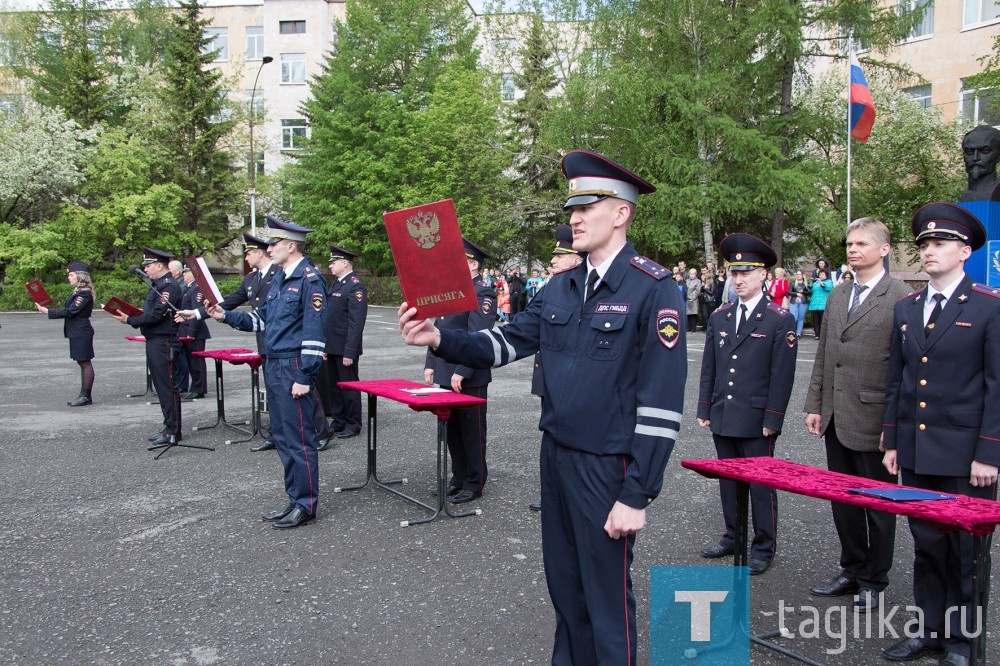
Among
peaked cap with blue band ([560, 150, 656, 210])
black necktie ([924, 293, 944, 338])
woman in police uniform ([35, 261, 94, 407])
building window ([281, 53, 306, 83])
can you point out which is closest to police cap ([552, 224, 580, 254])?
black necktie ([924, 293, 944, 338])

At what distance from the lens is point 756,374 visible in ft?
16.3

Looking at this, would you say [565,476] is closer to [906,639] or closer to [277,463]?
[906,639]

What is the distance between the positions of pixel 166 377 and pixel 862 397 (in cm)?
749

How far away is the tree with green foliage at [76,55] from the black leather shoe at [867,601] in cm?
4220

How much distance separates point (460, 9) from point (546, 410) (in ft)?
141

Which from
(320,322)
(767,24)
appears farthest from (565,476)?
(767,24)

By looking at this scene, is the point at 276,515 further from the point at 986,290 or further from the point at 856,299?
the point at 986,290


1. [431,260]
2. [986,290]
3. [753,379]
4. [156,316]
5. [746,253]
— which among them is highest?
[746,253]

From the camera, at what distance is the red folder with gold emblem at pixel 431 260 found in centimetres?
303

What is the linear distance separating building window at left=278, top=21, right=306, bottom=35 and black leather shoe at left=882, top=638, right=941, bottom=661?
49.8 metres

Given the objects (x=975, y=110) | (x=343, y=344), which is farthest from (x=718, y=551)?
(x=975, y=110)

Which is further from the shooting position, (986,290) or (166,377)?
(166,377)

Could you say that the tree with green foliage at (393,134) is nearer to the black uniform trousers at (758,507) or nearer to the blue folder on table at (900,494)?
the black uniform trousers at (758,507)

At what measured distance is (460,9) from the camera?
42.0 meters
